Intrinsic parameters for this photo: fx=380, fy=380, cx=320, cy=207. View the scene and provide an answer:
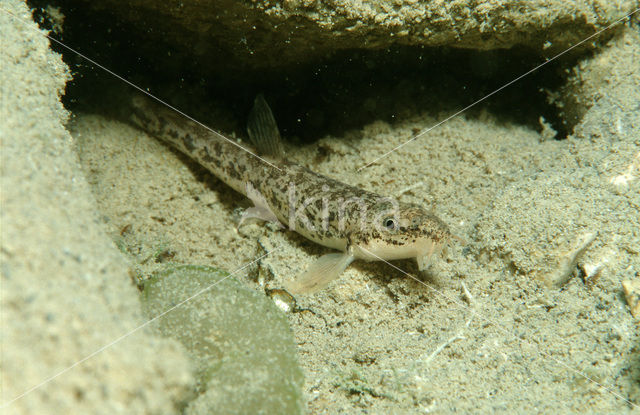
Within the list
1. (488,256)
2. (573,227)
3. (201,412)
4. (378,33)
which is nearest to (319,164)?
(378,33)

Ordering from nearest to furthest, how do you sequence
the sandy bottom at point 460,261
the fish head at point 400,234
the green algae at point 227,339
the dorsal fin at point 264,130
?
the green algae at point 227,339 → the sandy bottom at point 460,261 → the fish head at point 400,234 → the dorsal fin at point 264,130

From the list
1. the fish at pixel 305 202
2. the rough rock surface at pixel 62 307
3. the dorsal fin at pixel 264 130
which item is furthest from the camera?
the dorsal fin at pixel 264 130

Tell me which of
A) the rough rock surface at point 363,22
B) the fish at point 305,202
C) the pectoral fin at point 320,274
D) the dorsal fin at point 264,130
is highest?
the rough rock surface at point 363,22

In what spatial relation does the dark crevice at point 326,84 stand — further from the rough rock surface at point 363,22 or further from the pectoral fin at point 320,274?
the pectoral fin at point 320,274

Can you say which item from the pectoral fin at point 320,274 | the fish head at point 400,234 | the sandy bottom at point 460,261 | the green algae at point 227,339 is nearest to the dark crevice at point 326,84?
the sandy bottom at point 460,261


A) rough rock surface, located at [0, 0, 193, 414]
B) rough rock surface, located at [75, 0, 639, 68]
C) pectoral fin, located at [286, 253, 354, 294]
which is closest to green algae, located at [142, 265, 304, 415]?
rough rock surface, located at [0, 0, 193, 414]

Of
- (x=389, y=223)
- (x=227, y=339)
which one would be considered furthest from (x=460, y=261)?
(x=227, y=339)

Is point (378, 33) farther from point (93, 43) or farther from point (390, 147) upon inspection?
point (93, 43)
